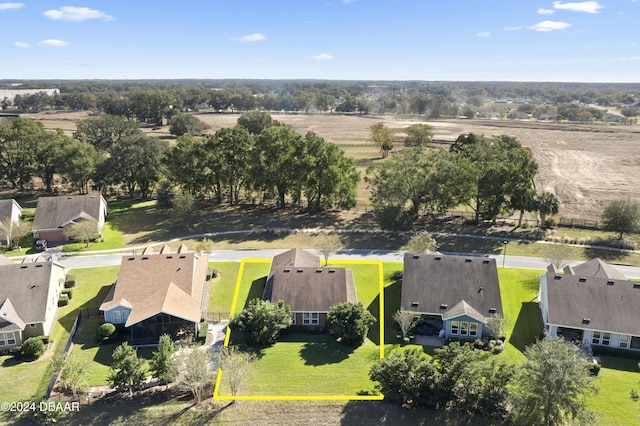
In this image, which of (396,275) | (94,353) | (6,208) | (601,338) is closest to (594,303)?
(601,338)

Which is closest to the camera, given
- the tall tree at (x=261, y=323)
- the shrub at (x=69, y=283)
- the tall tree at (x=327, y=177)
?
the tall tree at (x=261, y=323)

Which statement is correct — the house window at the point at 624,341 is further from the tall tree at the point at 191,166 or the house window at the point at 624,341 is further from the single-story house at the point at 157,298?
the tall tree at the point at 191,166

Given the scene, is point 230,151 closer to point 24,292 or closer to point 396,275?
point 396,275

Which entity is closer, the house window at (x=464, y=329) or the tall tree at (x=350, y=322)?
the tall tree at (x=350, y=322)

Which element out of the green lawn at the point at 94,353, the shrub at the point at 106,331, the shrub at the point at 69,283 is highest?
the shrub at the point at 69,283

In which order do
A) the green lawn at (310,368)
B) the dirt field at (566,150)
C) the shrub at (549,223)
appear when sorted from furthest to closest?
the dirt field at (566,150) → the shrub at (549,223) → the green lawn at (310,368)

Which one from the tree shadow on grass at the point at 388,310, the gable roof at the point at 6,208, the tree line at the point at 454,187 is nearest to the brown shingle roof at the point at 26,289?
the gable roof at the point at 6,208
